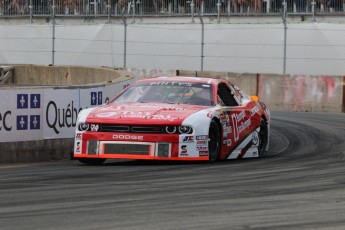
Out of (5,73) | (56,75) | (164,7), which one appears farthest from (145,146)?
(164,7)

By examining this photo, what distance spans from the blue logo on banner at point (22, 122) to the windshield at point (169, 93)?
1296 mm

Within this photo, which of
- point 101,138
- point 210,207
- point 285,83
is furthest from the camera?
point 285,83

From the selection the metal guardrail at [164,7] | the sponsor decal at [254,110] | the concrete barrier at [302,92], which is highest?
the metal guardrail at [164,7]

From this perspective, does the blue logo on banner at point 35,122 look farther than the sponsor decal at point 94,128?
Yes

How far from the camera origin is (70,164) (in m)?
14.4

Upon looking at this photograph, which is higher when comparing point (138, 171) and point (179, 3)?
point (179, 3)

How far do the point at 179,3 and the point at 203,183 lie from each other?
24.5m

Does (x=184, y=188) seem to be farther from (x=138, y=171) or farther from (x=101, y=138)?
(x=101, y=138)

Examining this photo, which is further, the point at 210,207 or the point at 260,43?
the point at 260,43

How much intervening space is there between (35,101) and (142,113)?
217 cm

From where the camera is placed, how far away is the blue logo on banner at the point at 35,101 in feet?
50.7

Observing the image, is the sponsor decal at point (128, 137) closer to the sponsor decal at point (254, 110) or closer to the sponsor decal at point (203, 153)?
the sponsor decal at point (203, 153)

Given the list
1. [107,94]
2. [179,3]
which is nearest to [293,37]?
[179,3]

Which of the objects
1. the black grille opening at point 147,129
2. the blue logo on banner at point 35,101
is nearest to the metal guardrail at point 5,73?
the blue logo on banner at point 35,101
